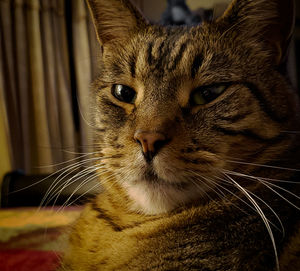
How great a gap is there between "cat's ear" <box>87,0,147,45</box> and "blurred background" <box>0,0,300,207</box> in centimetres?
121

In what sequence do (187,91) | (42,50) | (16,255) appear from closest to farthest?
(187,91) < (16,255) < (42,50)

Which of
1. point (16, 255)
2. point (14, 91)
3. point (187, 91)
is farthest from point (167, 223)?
point (14, 91)

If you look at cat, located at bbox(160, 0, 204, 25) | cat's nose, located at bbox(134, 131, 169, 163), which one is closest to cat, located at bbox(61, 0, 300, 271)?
cat's nose, located at bbox(134, 131, 169, 163)

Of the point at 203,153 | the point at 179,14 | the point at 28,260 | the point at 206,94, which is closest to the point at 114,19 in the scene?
the point at 206,94

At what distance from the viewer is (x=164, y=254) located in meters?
0.60

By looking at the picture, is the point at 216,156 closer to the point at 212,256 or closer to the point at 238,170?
the point at 238,170

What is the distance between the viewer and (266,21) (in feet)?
2.36

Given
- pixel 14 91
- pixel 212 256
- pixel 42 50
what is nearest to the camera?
pixel 212 256

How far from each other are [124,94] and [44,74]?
6.37 ft

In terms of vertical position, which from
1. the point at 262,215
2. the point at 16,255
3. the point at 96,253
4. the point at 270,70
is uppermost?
the point at 270,70

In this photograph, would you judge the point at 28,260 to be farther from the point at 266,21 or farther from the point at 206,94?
the point at 266,21

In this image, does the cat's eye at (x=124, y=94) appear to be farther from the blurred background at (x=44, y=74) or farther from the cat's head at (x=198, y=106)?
the blurred background at (x=44, y=74)

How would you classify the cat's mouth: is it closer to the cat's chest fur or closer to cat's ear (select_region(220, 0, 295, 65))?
the cat's chest fur

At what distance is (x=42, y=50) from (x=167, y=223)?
2228mm
